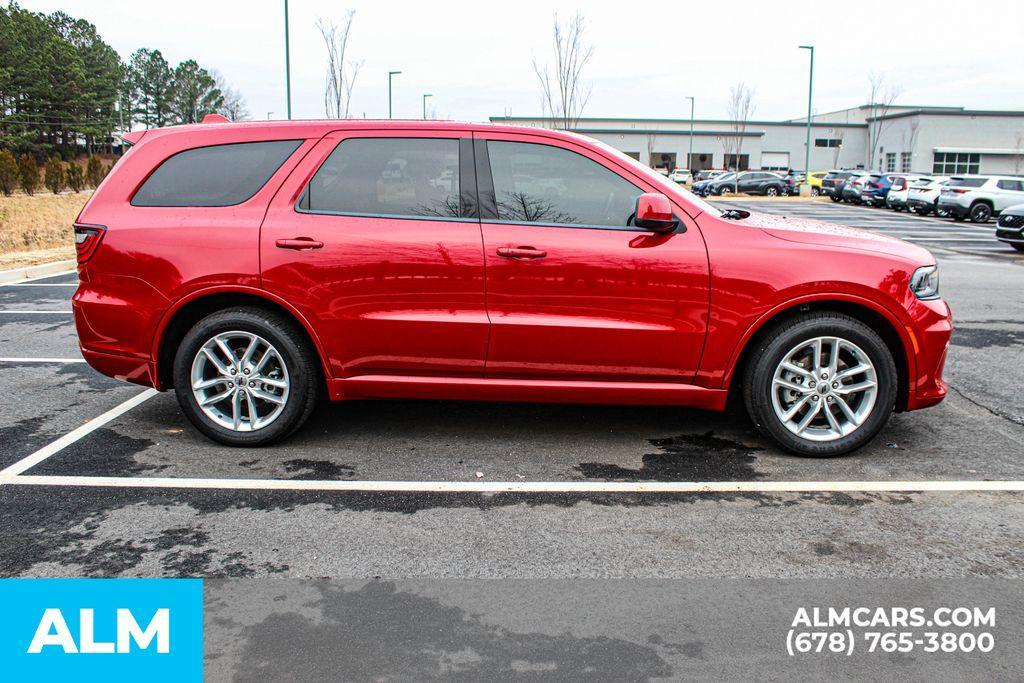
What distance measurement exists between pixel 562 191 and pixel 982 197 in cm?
2909

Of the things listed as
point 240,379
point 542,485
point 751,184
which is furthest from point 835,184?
point 240,379

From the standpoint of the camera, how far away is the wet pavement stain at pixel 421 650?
2.71 meters

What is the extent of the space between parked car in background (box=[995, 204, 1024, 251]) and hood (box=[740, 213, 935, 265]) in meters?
14.8

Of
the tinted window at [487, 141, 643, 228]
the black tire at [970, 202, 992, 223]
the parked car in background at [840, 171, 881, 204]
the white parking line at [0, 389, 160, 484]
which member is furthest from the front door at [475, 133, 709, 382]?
the parked car in background at [840, 171, 881, 204]

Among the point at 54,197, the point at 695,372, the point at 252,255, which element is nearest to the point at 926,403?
the point at 695,372

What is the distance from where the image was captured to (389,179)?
4.77 m

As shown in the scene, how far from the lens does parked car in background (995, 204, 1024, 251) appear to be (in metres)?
17.5

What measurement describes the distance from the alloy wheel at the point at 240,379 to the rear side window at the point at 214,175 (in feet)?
2.63

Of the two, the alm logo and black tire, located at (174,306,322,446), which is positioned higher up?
black tire, located at (174,306,322,446)

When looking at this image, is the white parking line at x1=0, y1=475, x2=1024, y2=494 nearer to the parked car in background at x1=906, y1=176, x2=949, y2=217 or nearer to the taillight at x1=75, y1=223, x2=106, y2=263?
the taillight at x1=75, y1=223, x2=106, y2=263

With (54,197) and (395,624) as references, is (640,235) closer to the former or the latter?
(395,624)

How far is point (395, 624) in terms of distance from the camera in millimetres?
2994

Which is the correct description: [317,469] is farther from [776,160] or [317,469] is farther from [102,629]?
[776,160]

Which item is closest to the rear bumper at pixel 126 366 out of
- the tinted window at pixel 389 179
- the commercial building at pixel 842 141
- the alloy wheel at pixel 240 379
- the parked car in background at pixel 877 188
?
the alloy wheel at pixel 240 379
